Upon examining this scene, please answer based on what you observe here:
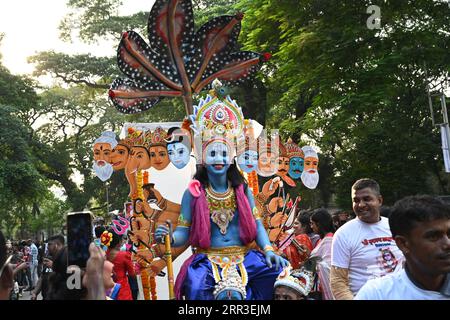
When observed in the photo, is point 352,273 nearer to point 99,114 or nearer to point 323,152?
point 323,152

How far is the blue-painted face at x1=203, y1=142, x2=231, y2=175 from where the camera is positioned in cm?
589

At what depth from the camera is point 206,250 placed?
5.63 meters

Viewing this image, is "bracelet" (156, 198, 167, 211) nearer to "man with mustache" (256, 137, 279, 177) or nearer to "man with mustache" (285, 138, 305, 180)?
"man with mustache" (256, 137, 279, 177)

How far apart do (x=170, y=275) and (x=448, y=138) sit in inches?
324

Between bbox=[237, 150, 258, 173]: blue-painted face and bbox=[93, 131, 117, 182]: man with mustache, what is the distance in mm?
1557

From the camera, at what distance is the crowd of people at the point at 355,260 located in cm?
250

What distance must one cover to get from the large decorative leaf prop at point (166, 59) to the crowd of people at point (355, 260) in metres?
1.81

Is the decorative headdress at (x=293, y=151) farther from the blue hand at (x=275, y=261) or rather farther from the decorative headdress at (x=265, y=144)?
the blue hand at (x=275, y=261)

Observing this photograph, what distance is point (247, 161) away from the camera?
21.3ft

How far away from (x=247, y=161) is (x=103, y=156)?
1.73m

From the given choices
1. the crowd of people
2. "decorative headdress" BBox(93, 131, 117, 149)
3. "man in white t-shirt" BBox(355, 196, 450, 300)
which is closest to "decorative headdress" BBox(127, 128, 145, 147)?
"decorative headdress" BBox(93, 131, 117, 149)

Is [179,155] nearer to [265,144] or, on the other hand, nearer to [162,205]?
[162,205]

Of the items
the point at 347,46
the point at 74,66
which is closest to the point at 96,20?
the point at 74,66
